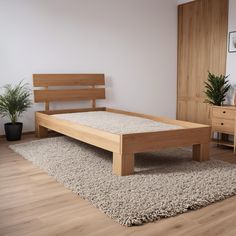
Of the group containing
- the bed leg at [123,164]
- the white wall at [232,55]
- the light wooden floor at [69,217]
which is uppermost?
the white wall at [232,55]

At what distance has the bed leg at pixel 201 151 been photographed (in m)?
3.34

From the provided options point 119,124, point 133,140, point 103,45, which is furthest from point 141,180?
point 103,45

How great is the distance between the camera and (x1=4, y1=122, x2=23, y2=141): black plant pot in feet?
14.5

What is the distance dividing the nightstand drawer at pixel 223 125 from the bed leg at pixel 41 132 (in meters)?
2.51

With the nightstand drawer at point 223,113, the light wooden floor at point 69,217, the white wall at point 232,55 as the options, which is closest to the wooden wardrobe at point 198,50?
the white wall at point 232,55

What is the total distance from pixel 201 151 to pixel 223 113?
108cm

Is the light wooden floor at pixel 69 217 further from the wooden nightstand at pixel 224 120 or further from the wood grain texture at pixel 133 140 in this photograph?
the wooden nightstand at pixel 224 120

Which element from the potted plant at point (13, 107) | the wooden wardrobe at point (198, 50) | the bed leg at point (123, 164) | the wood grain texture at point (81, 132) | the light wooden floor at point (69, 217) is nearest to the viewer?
the light wooden floor at point (69, 217)

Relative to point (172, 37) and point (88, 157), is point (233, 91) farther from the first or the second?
point (88, 157)

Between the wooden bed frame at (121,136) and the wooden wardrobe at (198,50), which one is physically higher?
the wooden wardrobe at (198,50)

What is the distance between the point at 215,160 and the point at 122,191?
1.42m

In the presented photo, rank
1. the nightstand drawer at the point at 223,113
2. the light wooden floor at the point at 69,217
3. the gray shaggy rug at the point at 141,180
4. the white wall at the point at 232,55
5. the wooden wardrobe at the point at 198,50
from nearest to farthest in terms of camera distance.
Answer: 1. the light wooden floor at the point at 69,217
2. the gray shaggy rug at the point at 141,180
3. the nightstand drawer at the point at 223,113
4. the white wall at the point at 232,55
5. the wooden wardrobe at the point at 198,50

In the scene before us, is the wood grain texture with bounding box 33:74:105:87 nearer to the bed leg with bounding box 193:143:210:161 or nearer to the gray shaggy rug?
the gray shaggy rug

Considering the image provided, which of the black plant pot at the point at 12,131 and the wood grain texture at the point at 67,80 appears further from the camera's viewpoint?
the wood grain texture at the point at 67,80
